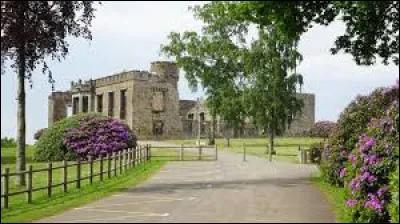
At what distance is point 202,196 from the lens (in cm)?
1795

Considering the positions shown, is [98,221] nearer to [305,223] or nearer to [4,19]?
[305,223]

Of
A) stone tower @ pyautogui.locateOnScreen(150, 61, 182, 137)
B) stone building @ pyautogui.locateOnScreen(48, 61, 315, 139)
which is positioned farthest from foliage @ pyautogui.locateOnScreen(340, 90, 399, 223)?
stone tower @ pyautogui.locateOnScreen(150, 61, 182, 137)

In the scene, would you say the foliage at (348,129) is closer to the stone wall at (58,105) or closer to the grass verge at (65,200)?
the grass verge at (65,200)

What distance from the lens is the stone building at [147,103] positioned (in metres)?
69.0

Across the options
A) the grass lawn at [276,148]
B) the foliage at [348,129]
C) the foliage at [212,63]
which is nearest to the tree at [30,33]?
the foliage at [348,129]

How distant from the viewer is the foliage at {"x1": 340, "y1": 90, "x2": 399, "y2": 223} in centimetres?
1339

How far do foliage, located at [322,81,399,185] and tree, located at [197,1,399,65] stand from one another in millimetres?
1375

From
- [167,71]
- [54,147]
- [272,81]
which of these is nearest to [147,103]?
[167,71]

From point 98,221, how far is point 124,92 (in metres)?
58.8

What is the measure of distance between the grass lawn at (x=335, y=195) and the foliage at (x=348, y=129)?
0.42m

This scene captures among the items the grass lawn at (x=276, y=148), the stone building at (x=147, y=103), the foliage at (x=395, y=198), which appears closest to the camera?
the foliage at (x=395, y=198)

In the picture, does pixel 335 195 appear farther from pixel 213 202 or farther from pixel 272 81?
pixel 272 81

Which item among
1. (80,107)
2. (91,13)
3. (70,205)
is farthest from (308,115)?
(70,205)

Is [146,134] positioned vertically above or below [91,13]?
below
